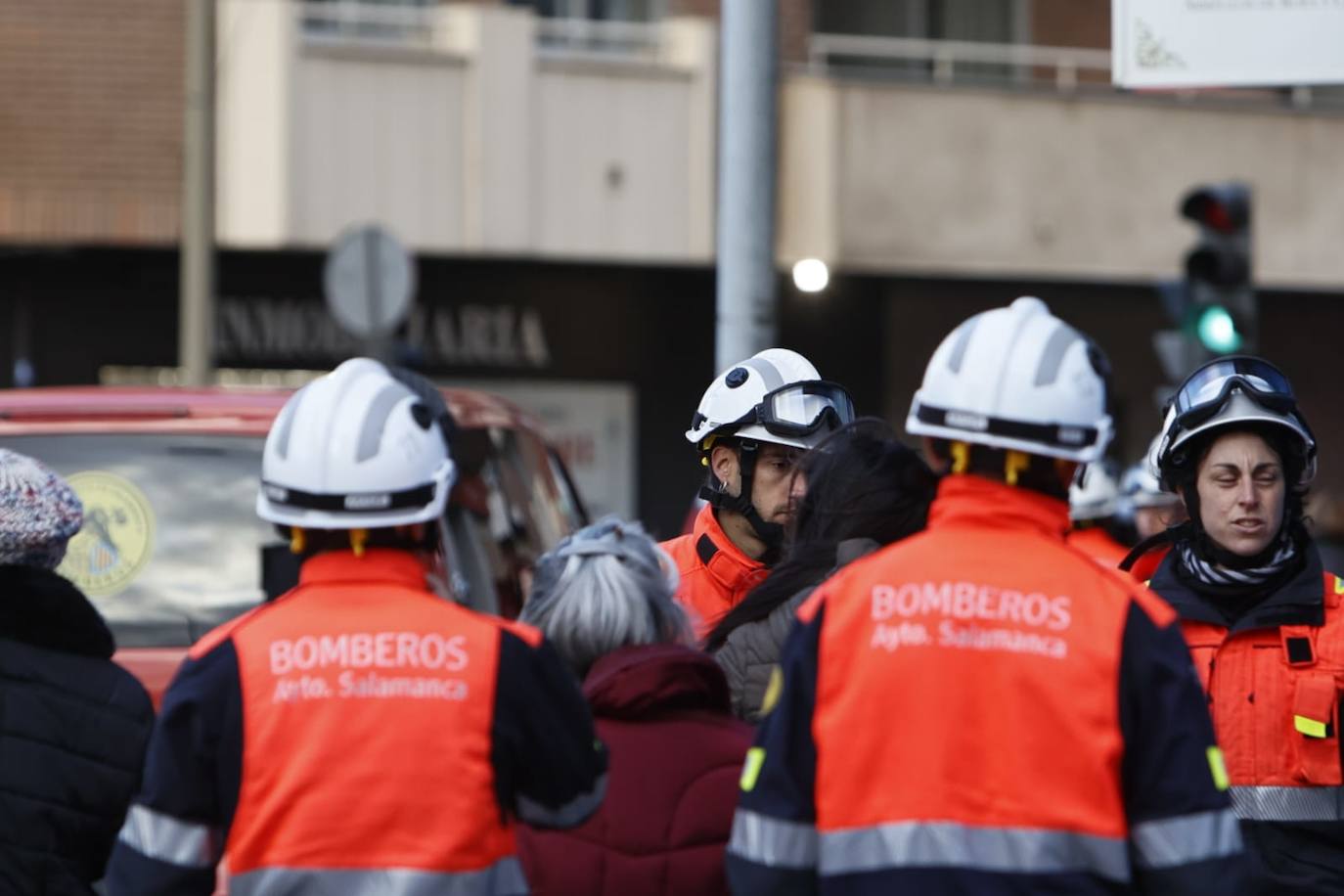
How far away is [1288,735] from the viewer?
420cm

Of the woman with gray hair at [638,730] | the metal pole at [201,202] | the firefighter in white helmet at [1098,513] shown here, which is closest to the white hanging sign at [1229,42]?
the firefighter in white helmet at [1098,513]

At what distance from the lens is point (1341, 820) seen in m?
4.20

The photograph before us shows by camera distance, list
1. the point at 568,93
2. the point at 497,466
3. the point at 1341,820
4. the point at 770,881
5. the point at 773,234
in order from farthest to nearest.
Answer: the point at 568,93
the point at 773,234
the point at 497,466
the point at 1341,820
the point at 770,881

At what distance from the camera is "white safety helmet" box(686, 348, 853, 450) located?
536cm

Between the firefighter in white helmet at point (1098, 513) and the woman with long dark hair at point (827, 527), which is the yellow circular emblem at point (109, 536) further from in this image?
the firefighter in white helmet at point (1098, 513)

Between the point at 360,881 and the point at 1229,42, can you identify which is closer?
the point at 360,881

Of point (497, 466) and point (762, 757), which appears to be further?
point (497, 466)

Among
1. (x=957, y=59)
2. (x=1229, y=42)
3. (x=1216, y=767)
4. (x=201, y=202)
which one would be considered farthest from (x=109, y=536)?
(x=957, y=59)

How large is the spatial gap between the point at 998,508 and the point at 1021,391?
0.54ft

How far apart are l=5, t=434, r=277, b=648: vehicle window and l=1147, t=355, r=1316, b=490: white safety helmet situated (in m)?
2.25

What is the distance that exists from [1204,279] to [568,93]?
332 inches

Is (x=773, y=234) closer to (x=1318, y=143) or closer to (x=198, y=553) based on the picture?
(x=198, y=553)

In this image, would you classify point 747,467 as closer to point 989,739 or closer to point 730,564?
point 730,564

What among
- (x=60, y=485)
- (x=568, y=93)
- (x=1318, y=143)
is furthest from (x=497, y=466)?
(x=1318, y=143)
